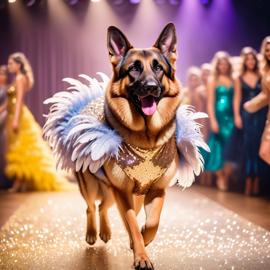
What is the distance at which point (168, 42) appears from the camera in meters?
3.45

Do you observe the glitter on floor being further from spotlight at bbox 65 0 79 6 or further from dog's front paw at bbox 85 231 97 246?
spotlight at bbox 65 0 79 6

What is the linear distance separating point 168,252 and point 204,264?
37cm

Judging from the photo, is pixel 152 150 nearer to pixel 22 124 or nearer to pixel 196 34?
pixel 22 124

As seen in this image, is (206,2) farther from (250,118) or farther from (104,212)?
(104,212)

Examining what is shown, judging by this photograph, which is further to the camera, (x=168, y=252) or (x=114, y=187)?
(x=168, y=252)

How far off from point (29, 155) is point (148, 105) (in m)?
4.78

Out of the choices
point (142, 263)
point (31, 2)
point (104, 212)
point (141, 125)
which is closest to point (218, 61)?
point (31, 2)

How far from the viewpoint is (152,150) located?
3373mm

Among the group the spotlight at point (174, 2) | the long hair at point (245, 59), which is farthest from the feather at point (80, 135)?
the spotlight at point (174, 2)

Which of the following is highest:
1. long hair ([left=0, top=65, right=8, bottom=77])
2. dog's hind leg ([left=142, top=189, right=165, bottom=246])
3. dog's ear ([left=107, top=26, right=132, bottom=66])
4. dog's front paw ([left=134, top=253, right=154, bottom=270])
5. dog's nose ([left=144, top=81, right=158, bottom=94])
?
dog's ear ([left=107, top=26, right=132, bottom=66])

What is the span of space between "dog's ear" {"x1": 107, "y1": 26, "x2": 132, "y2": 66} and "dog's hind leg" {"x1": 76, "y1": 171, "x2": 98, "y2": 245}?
88cm

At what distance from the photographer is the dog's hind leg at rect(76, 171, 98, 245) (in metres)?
3.91

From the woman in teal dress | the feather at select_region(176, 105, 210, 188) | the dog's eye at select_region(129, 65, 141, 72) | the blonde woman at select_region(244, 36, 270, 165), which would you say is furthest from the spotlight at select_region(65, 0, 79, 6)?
the dog's eye at select_region(129, 65, 141, 72)

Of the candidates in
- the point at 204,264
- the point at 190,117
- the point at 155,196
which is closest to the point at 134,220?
the point at 155,196
